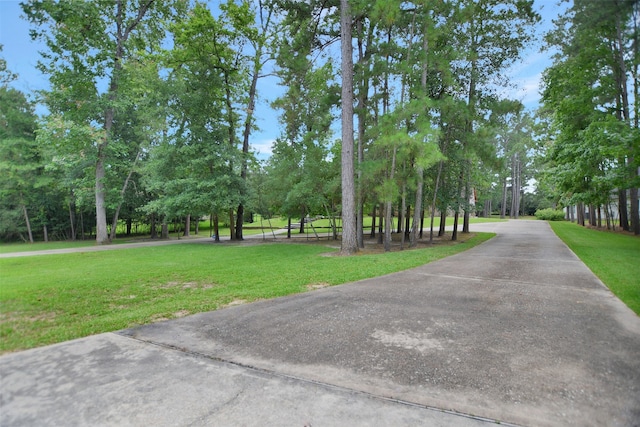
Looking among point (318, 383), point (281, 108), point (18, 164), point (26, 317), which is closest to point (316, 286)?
point (318, 383)

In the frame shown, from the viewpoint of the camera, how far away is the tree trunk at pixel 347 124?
35.3 feet

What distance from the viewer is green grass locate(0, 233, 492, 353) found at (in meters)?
3.75

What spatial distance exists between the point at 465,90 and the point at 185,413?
1603 centimetres

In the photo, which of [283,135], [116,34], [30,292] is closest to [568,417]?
[30,292]

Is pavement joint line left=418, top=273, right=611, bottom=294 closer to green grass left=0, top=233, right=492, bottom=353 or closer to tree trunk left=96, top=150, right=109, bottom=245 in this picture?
green grass left=0, top=233, right=492, bottom=353

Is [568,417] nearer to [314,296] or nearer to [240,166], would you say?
[314,296]

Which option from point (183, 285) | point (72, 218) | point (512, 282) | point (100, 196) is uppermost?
point (100, 196)

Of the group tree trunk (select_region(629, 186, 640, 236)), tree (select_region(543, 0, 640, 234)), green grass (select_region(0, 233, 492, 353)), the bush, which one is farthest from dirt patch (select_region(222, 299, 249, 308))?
the bush

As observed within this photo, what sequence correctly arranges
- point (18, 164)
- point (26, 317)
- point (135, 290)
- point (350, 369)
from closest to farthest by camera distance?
1. point (350, 369)
2. point (26, 317)
3. point (135, 290)
4. point (18, 164)

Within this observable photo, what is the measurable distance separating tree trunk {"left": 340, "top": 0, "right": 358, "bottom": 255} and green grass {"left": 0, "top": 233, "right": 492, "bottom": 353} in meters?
2.37

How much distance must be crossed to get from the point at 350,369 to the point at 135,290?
4753mm

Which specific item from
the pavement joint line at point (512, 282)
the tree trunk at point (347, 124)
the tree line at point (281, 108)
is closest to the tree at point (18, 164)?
the tree line at point (281, 108)

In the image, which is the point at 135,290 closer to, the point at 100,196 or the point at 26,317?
the point at 26,317

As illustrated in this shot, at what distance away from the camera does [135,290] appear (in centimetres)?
568
